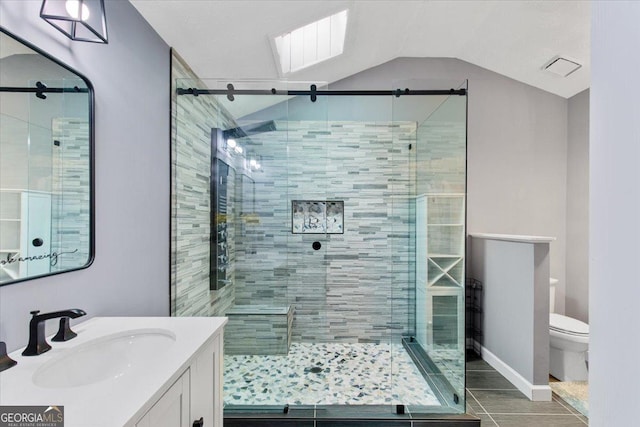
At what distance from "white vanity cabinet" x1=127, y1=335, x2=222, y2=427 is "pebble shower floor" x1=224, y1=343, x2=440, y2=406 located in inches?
32.7

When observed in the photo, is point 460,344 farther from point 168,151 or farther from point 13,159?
point 13,159

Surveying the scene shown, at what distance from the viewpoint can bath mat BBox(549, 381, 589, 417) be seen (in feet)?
6.85

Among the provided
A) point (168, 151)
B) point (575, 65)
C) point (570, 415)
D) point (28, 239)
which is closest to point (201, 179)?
point (168, 151)

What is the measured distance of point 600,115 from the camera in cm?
54

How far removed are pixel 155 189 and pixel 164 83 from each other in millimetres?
690

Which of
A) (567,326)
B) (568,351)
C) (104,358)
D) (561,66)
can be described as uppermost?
(561,66)

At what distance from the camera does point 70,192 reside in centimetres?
115

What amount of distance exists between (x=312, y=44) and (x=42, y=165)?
2285mm

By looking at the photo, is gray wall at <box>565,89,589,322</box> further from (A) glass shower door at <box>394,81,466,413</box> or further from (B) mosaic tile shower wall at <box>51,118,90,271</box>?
(B) mosaic tile shower wall at <box>51,118,90,271</box>

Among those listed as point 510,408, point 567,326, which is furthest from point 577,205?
point 510,408

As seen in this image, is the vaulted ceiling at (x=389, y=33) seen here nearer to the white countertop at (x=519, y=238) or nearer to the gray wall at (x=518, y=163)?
the gray wall at (x=518, y=163)

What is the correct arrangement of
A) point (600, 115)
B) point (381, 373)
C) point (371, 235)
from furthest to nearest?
1. point (371, 235)
2. point (381, 373)
3. point (600, 115)

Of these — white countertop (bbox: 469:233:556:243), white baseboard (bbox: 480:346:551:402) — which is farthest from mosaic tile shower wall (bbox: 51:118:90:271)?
white baseboard (bbox: 480:346:551:402)

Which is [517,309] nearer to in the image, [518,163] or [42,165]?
[518,163]
